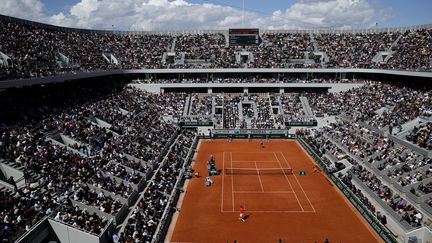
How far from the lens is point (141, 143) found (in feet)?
125

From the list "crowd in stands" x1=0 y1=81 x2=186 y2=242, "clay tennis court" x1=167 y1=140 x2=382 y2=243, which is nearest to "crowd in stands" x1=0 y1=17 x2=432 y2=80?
"crowd in stands" x1=0 y1=81 x2=186 y2=242

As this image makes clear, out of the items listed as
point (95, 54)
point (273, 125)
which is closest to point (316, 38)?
point (273, 125)

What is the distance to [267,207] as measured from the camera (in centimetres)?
2858

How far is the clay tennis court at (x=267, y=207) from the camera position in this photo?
24.1 metres

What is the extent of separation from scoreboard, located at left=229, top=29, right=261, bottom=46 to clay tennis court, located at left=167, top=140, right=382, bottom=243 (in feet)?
120

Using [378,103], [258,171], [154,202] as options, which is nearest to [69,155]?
[154,202]

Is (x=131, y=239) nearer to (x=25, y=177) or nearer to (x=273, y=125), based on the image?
(x=25, y=177)

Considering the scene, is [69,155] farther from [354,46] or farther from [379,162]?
[354,46]

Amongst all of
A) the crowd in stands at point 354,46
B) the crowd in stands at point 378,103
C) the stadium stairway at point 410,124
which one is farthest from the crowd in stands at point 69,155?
the crowd in stands at point 354,46

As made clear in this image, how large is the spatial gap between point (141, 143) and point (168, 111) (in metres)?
18.9

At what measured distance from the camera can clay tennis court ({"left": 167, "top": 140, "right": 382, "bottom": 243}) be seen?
24.1 meters

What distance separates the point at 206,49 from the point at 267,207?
47.0 metres

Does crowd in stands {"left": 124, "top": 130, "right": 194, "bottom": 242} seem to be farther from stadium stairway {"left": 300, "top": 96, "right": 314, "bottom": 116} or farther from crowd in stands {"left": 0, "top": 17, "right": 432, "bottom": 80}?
stadium stairway {"left": 300, "top": 96, "right": 314, "bottom": 116}

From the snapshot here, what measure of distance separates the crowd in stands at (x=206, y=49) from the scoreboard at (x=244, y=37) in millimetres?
1665
